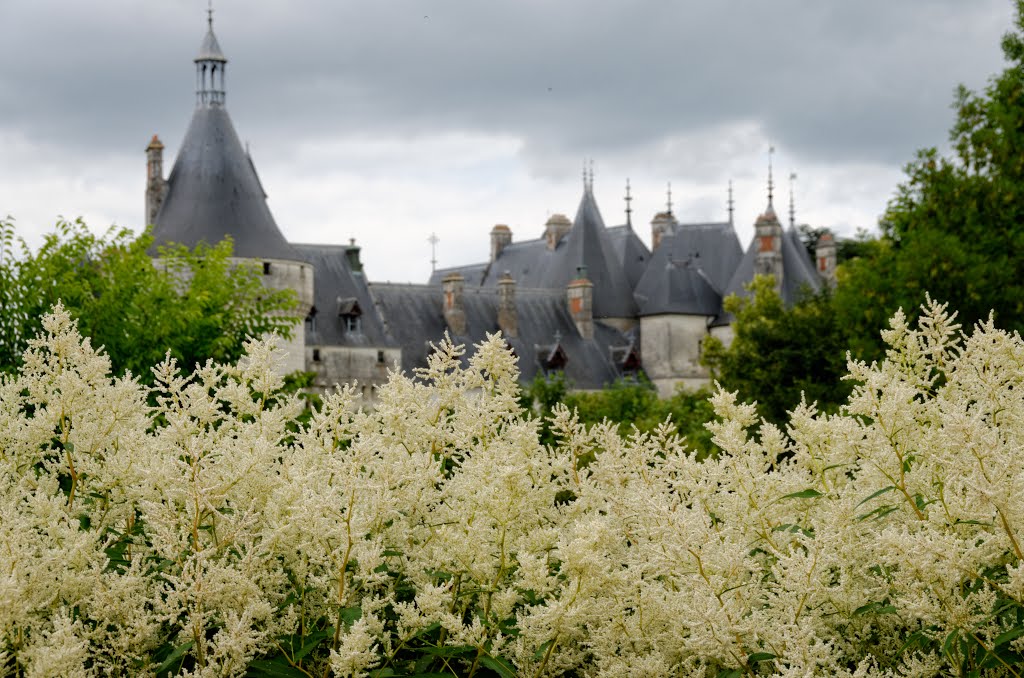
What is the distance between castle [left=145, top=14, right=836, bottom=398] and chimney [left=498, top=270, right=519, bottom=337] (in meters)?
0.07

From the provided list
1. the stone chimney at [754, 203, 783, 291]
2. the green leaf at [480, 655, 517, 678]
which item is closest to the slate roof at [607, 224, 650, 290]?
the stone chimney at [754, 203, 783, 291]

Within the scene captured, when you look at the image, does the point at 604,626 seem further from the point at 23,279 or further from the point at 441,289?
the point at 441,289

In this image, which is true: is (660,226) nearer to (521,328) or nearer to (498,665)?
(521,328)

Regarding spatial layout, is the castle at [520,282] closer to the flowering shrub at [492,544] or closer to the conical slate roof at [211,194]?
the conical slate roof at [211,194]

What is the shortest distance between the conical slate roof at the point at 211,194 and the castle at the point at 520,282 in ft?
0.17

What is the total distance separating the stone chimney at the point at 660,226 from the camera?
79875mm

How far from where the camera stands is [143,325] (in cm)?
1881

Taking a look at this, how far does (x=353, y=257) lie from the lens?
214ft

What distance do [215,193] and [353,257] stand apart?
14310 millimetres

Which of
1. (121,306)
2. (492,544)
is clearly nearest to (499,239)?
(121,306)

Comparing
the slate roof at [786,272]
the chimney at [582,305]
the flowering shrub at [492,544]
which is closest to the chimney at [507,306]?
the chimney at [582,305]

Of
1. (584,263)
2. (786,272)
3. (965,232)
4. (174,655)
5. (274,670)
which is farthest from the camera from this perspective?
(584,263)

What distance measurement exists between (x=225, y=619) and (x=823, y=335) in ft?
123

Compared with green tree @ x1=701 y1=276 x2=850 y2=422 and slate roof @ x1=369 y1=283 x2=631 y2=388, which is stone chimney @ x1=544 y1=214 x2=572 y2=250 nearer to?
slate roof @ x1=369 y1=283 x2=631 y2=388
